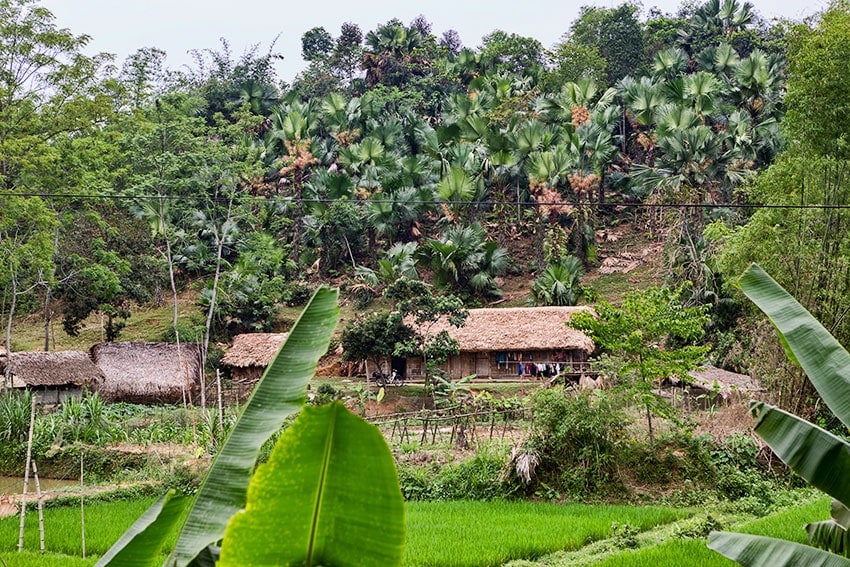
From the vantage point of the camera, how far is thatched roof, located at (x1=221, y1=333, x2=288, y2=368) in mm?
24375

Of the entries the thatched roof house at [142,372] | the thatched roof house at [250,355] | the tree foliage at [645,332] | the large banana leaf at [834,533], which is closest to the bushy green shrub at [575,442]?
the tree foliage at [645,332]

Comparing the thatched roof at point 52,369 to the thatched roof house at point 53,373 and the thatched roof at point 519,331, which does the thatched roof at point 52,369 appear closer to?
the thatched roof house at point 53,373

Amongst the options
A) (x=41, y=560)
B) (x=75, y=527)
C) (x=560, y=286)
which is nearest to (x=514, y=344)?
(x=560, y=286)

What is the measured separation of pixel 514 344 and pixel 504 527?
13616 mm

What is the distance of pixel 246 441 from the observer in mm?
2008

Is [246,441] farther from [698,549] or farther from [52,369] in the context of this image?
[52,369]

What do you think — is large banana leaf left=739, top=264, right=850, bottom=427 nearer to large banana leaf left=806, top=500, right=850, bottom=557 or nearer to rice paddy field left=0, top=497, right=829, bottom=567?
large banana leaf left=806, top=500, right=850, bottom=557

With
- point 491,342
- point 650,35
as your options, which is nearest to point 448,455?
point 491,342

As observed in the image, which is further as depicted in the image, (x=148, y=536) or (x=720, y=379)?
(x=720, y=379)

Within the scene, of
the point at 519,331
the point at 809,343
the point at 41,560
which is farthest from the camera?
the point at 519,331

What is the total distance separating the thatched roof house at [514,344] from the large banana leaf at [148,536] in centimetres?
2071

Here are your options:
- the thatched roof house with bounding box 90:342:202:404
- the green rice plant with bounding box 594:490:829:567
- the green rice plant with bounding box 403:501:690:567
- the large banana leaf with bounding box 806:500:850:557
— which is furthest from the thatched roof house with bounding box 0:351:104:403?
the large banana leaf with bounding box 806:500:850:557

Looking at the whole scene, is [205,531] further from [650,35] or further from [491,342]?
[650,35]

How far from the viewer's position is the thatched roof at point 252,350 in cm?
2438
